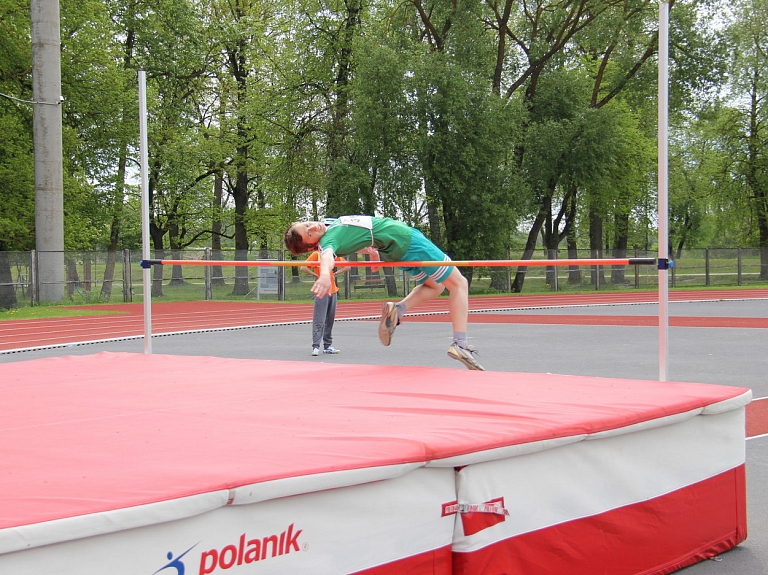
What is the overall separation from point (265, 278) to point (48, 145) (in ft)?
23.7

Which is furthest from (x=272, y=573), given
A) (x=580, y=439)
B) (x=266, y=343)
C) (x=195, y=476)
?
(x=266, y=343)

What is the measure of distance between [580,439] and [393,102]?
949 inches

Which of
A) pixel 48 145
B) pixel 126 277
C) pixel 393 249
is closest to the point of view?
pixel 393 249

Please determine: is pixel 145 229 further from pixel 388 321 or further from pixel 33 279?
pixel 33 279

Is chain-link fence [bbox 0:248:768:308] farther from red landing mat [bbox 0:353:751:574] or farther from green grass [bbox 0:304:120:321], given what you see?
red landing mat [bbox 0:353:751:574]

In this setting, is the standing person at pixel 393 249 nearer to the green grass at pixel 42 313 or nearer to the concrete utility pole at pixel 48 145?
the green grass at pixel 42 313

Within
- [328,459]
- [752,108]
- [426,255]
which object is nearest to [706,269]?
[752,108]

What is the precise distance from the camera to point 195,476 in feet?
7.13

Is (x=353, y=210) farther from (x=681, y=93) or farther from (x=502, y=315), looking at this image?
(x=681, y=93)

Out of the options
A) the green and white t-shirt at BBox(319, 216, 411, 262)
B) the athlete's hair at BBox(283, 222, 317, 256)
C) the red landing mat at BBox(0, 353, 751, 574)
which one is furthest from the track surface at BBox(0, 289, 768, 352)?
the red landing mat at BBox(0, 353, 751, 574)

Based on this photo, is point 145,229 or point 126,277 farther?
point 126,277

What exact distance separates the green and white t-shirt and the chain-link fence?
629 inches

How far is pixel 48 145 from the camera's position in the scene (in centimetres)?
2159

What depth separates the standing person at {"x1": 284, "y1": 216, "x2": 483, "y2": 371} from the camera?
5363 mm
